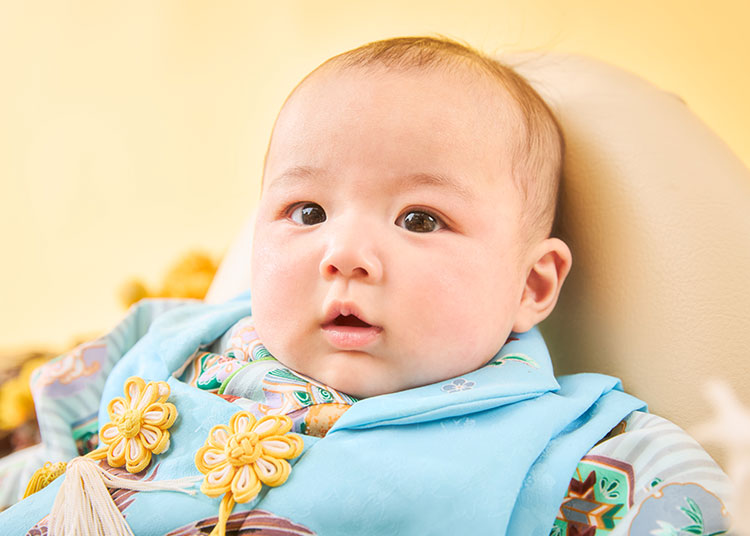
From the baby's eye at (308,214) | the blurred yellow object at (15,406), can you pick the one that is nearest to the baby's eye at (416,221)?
the baby's eye at (308,214)

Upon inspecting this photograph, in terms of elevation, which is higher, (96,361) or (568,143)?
(568,143)

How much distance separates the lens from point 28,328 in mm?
2646

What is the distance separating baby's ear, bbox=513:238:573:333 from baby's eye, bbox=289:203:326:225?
1.04ft

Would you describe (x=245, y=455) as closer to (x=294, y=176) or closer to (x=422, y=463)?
(x=422, y=463)

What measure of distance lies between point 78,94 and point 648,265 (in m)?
2.39

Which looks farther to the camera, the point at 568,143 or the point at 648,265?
the point at 568,143

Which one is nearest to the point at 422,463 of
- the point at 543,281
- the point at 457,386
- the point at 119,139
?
the point at 457,386

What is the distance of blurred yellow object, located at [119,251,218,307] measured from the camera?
1.82m

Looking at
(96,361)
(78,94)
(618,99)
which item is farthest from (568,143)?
(78,94)

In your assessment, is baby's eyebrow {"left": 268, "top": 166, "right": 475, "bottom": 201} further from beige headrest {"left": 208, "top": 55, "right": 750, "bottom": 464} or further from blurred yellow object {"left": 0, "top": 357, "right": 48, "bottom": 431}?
blurred yellow object {"left": 0, "top": 357, "right": 48, "bottom": 431}

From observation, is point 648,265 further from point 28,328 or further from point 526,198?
point 28,328

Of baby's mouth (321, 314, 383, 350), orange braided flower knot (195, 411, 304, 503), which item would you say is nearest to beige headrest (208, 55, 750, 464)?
baby's mouth (321, 314, 383, 350)

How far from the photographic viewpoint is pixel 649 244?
894mm

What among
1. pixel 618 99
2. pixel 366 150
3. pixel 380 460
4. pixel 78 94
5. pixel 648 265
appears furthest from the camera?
pixel 78 94
